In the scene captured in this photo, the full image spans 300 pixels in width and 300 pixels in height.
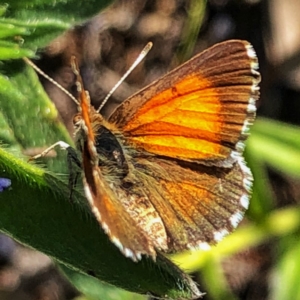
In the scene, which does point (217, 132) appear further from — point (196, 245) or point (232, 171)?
point (196, 245)

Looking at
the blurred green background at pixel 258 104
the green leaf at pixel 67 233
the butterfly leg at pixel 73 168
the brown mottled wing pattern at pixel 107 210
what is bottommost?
the blurred green background at pixel 258 104

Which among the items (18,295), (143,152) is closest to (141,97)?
(143,152)

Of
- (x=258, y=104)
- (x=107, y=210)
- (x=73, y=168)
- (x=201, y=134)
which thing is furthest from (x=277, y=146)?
(x=107, y=210)

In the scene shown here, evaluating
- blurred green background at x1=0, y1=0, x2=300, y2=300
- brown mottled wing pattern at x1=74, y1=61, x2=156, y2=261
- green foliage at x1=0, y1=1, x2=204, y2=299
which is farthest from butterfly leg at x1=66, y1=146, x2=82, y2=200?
blurred green background at x1=0, y1=0, x2=300, y2=300

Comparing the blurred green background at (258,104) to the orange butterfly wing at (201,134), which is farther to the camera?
the blurred green background at (258,104)

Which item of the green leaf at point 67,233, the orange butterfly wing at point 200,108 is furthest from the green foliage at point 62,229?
the orange butterfly wing at point 200,108

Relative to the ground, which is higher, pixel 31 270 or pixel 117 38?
pixel 117 38

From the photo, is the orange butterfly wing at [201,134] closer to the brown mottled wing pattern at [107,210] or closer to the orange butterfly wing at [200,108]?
the orange butterfly wing at [200,108]

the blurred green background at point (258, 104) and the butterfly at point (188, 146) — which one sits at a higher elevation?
the butterfly at point (188, 146)
